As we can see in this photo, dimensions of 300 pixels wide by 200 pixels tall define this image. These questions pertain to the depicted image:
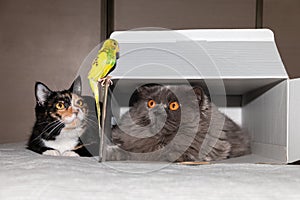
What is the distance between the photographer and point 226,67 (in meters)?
0.95

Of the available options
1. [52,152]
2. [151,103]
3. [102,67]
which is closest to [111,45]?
[102,67]

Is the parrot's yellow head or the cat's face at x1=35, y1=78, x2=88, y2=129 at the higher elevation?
the parrot's yellow head

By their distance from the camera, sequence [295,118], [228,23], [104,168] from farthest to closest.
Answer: [228,23] < [295,118] < [104,168]

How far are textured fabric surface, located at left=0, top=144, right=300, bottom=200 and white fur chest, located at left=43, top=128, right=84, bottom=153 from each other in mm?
434

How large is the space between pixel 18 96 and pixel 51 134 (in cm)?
140

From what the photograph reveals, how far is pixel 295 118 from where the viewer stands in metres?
0.90

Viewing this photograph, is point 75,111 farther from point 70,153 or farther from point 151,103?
point 151,103

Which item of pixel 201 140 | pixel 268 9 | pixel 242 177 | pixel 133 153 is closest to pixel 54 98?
pixel 133 153

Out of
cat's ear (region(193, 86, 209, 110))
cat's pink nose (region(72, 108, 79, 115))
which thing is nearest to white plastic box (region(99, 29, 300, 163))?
cat's ear (region(193, 86, 209, 110))

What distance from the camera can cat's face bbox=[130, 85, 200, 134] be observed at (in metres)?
1.01

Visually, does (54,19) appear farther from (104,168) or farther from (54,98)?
(104,168)

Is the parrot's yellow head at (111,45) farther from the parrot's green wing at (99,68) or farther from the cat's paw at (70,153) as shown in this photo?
the cat's paw at (70,153)

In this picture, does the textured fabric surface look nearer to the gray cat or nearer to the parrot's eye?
the gray cat

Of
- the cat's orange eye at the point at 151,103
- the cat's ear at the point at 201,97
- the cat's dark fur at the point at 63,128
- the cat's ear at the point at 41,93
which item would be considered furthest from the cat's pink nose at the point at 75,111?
the cat's ear at the point at 201,97
